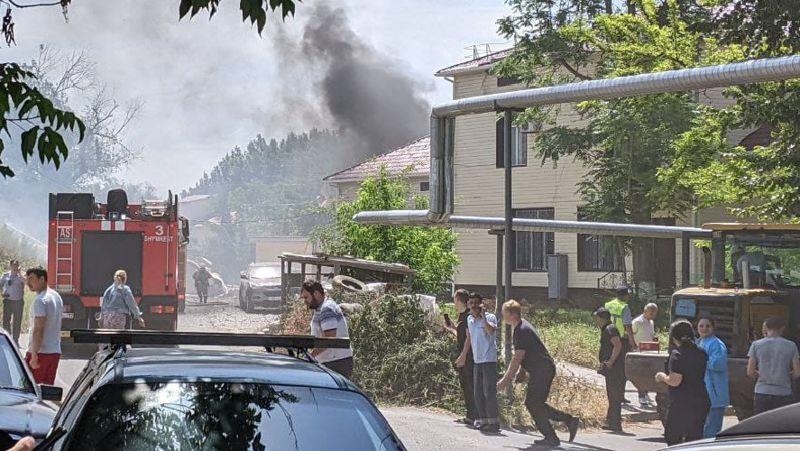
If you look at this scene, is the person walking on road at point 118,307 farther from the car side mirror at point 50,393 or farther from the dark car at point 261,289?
the dark car at point 261,289

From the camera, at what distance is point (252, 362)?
19.3ft

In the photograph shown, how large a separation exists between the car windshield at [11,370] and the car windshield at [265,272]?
32.4m

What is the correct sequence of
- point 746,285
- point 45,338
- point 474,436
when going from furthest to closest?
point 746,285, point 474,436, point 45,338

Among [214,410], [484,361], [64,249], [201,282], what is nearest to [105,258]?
[64,249]

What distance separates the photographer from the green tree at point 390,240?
Result: 28625 mm

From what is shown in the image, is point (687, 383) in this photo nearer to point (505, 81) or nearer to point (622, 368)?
point (622, 368)

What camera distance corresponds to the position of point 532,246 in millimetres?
39344

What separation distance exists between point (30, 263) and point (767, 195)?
33.7 m

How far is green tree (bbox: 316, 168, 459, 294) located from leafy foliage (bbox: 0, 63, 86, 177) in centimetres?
→ 2139

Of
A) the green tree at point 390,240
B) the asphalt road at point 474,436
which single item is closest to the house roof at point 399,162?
the green tree at point 390,240

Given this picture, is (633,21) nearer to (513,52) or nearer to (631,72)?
(631,72)

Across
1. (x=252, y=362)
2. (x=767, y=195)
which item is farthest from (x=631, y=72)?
(x=252, y=362)

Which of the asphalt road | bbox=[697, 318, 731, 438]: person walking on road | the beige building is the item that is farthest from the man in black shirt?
the beige building

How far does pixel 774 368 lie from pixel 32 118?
328 inches
